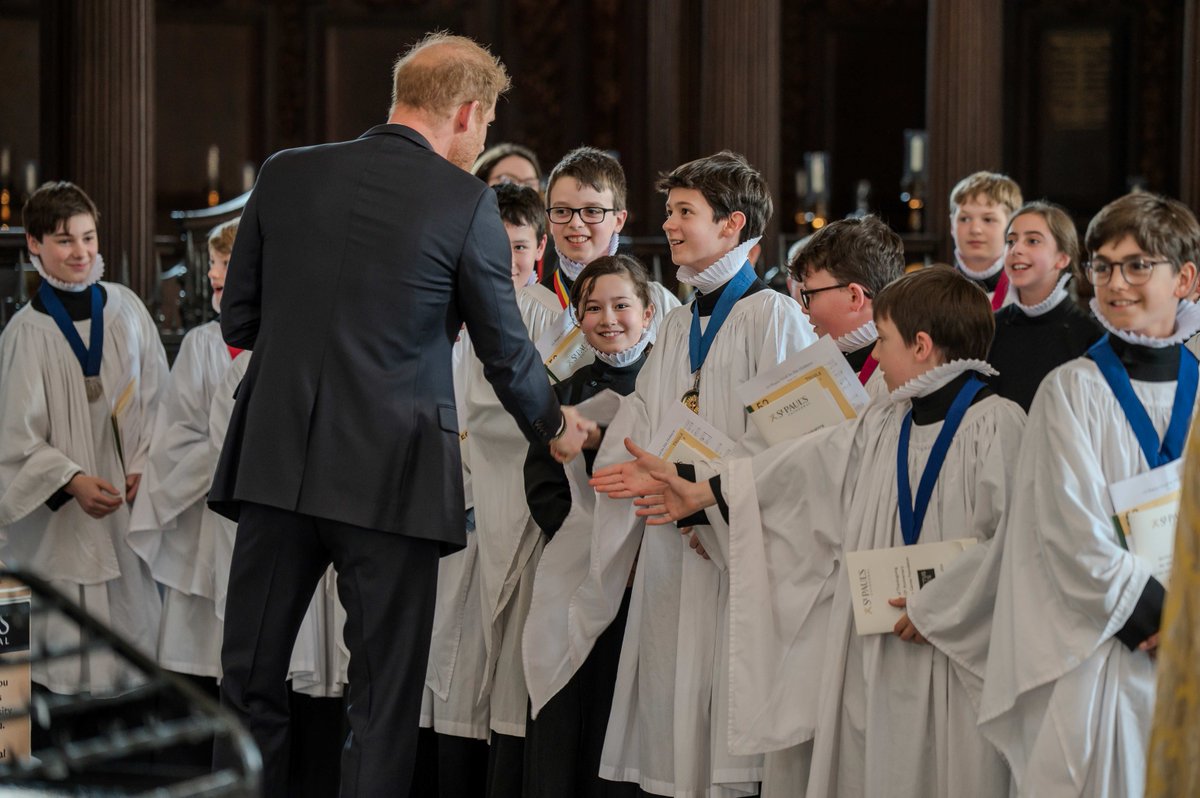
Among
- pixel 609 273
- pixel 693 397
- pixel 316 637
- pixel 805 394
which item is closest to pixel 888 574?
pixel 805 394

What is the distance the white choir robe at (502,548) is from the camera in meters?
4.40

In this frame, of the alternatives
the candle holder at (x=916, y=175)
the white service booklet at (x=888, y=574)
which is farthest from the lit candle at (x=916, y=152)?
the white service booklet at (x=888, y=574)

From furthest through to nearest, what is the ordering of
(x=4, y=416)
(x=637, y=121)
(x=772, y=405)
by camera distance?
1. (x=637, y=121)
2. (x=4, y=416)
3. (x=772, y=405)

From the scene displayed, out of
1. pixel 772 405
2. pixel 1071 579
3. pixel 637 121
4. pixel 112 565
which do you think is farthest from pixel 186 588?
pixel 637 121

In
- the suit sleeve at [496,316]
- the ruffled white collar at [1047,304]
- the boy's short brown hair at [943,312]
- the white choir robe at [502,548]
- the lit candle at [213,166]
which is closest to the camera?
A: the boy's short brown hair at [943,312]

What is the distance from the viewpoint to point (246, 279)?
358cm

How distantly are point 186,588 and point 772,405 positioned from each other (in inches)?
A: 110

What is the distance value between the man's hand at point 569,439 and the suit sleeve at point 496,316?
0.15 m

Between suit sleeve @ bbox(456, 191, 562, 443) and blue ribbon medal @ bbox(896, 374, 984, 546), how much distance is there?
2.90ft

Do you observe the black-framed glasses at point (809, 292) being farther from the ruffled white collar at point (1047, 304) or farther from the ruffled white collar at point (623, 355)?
the ruffled white collar at point (1047, 304)

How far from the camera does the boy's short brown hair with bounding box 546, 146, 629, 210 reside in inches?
184

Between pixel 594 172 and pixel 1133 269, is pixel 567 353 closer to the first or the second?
pixel 594 172

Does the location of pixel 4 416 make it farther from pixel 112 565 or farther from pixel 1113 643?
pixel 1113 643

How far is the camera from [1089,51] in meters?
11.6
